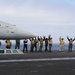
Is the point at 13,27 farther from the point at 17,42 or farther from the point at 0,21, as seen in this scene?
the point at 17,42

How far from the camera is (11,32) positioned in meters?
37.5

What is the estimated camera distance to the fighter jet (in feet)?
122

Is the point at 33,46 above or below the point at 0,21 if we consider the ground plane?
below

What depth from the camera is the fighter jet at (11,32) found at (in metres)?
37.3
